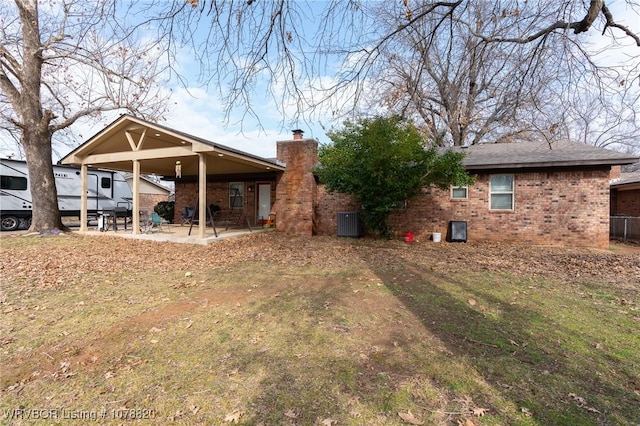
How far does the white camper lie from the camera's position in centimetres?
1296

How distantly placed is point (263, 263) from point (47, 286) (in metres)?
3.81

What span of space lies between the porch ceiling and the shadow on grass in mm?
7478

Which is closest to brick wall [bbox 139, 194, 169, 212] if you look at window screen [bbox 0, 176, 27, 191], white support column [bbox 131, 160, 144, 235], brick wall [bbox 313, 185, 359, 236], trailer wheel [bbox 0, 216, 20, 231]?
trailer wheel [bbox 0, 216, 20, 231]

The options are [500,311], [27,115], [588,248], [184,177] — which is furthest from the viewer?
[184,177]

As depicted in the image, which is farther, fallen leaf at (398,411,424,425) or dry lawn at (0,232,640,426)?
dry lawn at (0,232,640,426)

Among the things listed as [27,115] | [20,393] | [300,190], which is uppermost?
[27,115]

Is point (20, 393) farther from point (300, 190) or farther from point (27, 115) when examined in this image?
point (27, 115)

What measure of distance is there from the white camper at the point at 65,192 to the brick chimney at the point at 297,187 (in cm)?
720

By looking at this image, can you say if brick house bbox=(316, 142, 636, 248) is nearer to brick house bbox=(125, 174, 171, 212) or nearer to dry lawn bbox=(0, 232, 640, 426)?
dry lawn bbox=(0, 232, 640, 426)

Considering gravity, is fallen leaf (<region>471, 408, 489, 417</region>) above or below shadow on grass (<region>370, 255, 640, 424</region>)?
below

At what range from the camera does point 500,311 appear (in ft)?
13.6

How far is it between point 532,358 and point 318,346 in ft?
6.65

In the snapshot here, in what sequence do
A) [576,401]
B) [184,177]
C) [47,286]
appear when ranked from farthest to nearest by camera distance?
1. [184,177]
2. [47,286]
3. [576,401]

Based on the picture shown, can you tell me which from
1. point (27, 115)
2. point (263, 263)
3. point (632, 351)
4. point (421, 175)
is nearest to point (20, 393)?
point (263, 263)
